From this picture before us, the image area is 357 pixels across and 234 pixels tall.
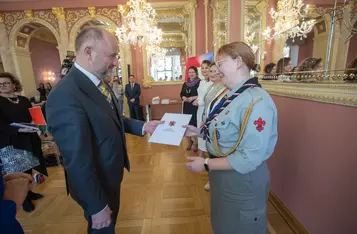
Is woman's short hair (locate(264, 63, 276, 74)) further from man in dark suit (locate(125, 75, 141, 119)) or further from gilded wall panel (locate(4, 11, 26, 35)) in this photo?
gilded wall panel (locate(4, 11, 26, 35))

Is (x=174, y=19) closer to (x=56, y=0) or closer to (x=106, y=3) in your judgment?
(x=106, y=3)

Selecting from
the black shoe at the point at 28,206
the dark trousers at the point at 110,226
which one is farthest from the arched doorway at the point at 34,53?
the dark trousers at the point at 110,226

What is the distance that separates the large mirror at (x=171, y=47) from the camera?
6.40 m

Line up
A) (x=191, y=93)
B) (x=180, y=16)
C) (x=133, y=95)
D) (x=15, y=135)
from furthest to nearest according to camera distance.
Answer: (x=180, y=16)
(x=133, y=95)
(x=191, y=93)
(x=15, y=135)

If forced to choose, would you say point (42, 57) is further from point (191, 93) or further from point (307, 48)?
point (307, 48)

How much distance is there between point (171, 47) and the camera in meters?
7.02

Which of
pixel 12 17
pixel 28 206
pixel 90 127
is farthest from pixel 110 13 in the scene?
pixel 90 127

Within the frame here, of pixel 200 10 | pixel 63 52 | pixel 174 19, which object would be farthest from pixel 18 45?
pixel 200 10

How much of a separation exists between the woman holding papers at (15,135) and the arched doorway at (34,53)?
1983 millimetres

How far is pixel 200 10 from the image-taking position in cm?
614

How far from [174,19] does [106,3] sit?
88.1 inches

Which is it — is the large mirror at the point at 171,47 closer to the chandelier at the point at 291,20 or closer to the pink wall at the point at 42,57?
the chandelier at the point at 291,20

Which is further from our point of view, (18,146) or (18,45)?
(18,45)

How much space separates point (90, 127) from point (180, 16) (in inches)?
259
